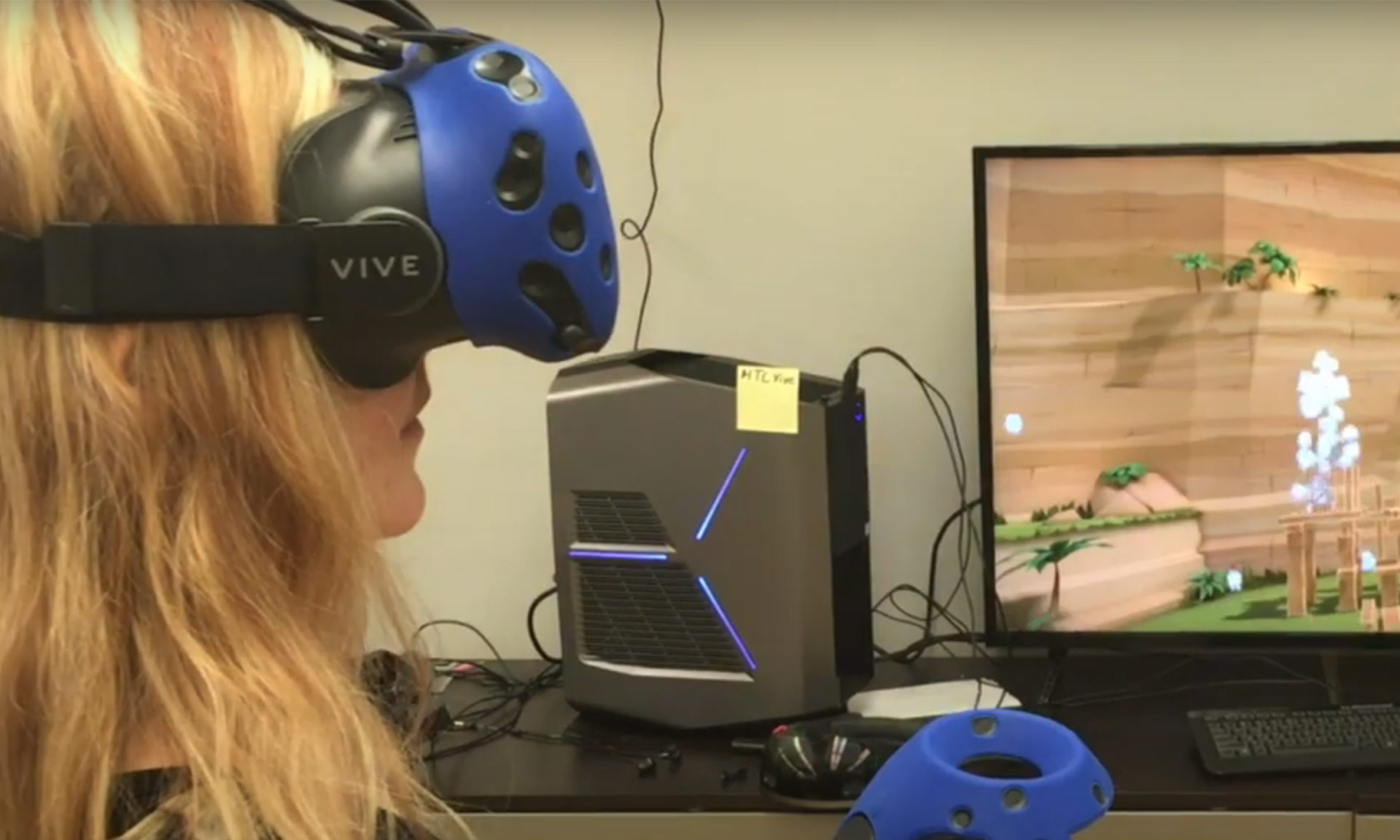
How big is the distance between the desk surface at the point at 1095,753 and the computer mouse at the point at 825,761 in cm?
3

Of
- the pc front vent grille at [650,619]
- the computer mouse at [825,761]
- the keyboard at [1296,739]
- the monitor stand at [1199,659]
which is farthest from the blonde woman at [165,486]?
the monitor stand at [1199,659]

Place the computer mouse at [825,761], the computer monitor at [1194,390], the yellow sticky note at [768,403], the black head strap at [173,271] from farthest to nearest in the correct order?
the computer monitor at [1194,390] → the yellow sticky note at [768,403] → the computer mouse at [825,761] → the black head strap at [173,271]

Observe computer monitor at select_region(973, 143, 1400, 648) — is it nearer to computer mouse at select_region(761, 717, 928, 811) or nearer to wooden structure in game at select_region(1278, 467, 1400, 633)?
wooden structure in game at select_region(1278, 467, 1400, 633)

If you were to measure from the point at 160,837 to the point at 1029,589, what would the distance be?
4.03 ft

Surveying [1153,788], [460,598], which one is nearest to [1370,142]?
[1153,788]

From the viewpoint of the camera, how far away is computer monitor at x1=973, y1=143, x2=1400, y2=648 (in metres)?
1.66

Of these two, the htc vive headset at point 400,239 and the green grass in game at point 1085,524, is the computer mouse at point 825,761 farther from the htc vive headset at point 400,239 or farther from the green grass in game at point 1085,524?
the htc vive headset at point 400,239

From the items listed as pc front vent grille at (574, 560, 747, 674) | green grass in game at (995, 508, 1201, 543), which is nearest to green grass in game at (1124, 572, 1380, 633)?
green grass in game at (995, 508, 1201, 543)

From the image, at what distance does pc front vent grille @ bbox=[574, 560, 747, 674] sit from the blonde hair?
0.87 meters

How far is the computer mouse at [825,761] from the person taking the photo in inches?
56.2

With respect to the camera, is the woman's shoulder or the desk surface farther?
the desk surface

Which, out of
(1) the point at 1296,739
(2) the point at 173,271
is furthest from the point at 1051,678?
(2) the point at 173,271

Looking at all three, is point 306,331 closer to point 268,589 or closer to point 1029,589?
point 268,589

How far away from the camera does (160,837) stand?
0.67m
